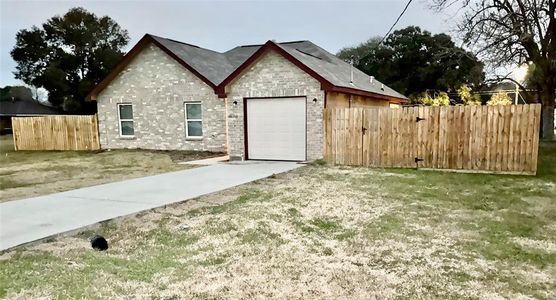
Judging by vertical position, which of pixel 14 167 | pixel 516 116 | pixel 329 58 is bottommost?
pixel 14 167

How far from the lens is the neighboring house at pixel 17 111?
38125mm

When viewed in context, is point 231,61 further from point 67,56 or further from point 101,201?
point 67,56

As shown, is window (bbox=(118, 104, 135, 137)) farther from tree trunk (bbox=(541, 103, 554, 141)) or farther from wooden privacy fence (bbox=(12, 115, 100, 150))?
tree trunk (bbox=(541, 103, 554, 141))

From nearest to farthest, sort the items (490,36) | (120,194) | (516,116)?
(120,194) < (516,116) < (490,36)

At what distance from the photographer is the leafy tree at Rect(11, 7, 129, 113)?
34219 mm

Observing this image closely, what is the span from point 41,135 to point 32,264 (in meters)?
17.5

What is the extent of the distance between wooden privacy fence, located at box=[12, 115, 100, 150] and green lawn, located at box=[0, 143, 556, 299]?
42.8 ft

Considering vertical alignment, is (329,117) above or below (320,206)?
above

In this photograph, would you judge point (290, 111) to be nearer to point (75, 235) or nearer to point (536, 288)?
point (75, 235)

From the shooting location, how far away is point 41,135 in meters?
18.8

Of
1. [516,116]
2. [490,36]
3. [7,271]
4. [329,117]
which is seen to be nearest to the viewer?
[7,271]

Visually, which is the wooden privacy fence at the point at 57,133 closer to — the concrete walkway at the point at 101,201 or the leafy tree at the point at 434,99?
the concrete walkway at the point at 101,201

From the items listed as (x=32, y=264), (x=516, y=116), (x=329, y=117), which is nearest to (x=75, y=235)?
(x=32, y=264)

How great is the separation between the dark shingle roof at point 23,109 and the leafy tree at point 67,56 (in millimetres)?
3878
